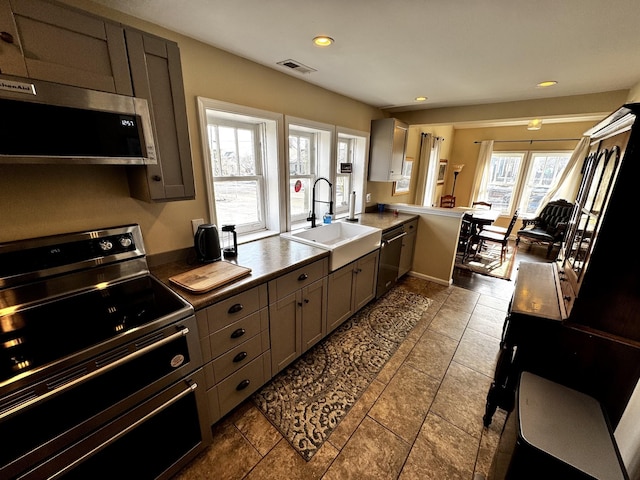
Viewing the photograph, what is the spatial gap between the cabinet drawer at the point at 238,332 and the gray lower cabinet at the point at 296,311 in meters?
0.07

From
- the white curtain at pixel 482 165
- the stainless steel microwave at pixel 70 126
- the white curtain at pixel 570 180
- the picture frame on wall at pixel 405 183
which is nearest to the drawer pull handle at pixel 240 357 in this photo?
the stainless steel microwave at pixel 70 126

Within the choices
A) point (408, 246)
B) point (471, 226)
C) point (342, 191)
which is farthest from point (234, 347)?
point (471, 226)

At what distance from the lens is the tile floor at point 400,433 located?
53.3 inches

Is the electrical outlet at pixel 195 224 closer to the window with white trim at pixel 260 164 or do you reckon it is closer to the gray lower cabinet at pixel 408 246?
the window with white trim at pixel 260 164

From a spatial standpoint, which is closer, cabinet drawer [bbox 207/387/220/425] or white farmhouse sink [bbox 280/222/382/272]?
cabinet drawer [bbox 207/387/220/425]

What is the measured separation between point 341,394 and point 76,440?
1.42 metres

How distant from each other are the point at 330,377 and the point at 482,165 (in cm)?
629

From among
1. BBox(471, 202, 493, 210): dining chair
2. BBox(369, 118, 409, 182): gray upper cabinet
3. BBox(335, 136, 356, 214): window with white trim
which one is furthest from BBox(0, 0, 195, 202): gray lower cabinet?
BBox(471, 202, 493, 210): dining chair

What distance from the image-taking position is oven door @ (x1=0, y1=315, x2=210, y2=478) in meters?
0.79

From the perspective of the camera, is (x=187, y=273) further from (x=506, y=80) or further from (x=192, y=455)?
(x=506, y=80)

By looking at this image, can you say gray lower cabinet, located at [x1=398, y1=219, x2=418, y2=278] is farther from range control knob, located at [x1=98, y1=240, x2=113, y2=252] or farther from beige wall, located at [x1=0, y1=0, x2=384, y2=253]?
range control knob, located at [x1=98, y1=240, x2=113, y2=252]

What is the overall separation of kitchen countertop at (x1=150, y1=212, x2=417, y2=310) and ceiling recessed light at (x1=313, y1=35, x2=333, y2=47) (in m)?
1.41

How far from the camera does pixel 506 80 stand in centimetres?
225

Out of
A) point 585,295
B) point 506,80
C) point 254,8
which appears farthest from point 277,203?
point 506,80
